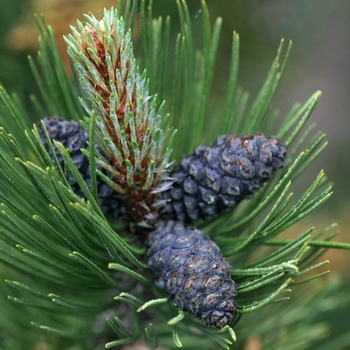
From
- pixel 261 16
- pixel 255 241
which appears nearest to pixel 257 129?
pixel 255 241

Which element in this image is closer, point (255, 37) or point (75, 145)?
point (75, 145)

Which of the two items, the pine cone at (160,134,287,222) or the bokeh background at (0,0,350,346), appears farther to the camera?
the bokeh background at (0,0,350,346)

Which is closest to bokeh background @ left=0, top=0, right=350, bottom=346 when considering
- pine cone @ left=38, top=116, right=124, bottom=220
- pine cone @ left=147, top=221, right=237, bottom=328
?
pine cone @ left=38, top=116, right=124, bottom=220

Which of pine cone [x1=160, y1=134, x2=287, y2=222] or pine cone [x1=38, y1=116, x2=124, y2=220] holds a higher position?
pine cone [x1=38, y1=116, x2=124, y2=220]

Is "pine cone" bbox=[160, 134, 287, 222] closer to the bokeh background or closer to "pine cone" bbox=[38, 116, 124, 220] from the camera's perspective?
"pine cone" bbox=[38, 116, 124, 220]

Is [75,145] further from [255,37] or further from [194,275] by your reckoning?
[255,37]

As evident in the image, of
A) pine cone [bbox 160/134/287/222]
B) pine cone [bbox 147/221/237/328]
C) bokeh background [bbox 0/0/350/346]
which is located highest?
bokeh background [bbox 0/0/350/346]

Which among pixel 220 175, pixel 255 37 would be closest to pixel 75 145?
pixel 220 175
